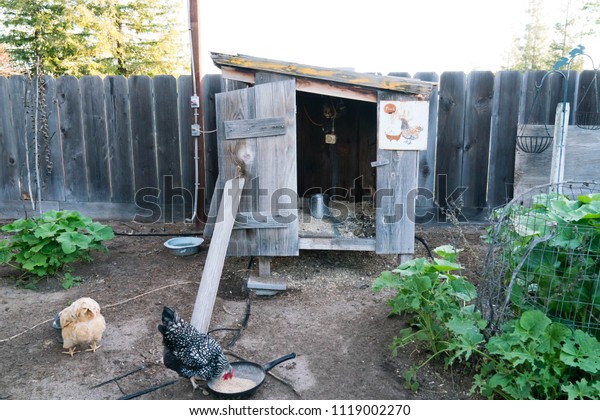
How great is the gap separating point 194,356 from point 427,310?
143 centimetres

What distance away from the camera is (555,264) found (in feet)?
8.68

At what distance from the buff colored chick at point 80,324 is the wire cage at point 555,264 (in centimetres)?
244

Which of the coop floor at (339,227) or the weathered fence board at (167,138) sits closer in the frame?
the coop floor at (339,227)

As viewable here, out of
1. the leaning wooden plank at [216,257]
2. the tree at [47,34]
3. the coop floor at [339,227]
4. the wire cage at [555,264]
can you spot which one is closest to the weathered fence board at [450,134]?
the coop floor at [339,227]

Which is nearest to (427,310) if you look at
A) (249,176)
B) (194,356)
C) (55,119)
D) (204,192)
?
(194,356)

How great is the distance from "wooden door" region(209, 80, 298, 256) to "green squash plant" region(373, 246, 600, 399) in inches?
60.6

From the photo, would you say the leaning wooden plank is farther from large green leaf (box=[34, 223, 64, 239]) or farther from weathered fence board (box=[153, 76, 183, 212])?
weathered fence board (box=[153, 76, 183, 212])

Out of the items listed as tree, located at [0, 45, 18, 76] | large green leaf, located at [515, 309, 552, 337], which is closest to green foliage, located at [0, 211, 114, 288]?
large green leaf, located at [515, 309, 552, 337]

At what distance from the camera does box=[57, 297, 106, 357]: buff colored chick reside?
3.03 m

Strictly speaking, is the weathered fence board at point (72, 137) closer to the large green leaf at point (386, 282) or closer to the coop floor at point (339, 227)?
the coop floor at point (339, 227)

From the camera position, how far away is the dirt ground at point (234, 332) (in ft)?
9.16

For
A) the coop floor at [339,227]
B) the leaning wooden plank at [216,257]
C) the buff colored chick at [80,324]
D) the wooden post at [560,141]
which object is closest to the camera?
the buff colored chick at [80,324]

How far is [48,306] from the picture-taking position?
387cm

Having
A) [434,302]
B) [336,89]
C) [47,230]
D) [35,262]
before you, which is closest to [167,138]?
[47,230]
